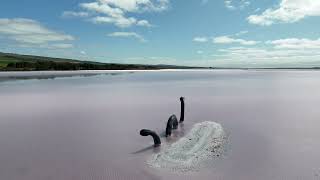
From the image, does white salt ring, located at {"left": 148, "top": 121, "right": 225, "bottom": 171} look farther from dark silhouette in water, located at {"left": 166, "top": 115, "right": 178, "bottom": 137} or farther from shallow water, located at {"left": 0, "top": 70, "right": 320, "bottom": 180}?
dark silhouette in water, located at {"left": 166, "top": 115, "right": 178, "bottom": 137}

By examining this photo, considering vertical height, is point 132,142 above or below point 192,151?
below

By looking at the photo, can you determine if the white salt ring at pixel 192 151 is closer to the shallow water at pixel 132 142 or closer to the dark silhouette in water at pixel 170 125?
the shallow water at pixel 132 142

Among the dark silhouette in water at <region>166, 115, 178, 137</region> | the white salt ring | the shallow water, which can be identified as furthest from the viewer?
the dark silhouette in water at <region>166, 115, 178, 137</region>

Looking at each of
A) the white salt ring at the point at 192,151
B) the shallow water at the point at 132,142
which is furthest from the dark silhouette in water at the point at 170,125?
the white salt ring at the point at 192,151

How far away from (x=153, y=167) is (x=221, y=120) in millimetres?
6849

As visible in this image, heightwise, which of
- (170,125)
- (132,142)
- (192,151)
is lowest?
(132,142)

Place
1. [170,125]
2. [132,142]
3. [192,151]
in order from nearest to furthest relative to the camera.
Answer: [192,151]
[132,142]
[170,125]

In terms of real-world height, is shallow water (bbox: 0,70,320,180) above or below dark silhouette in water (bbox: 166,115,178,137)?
below

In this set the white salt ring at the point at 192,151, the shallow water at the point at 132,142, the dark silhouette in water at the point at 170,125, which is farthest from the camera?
the dark silhouette in water at the point at 170,125

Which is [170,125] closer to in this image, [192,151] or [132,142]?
[132,142]

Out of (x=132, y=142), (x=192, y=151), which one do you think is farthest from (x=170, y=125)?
(x=192, y=151)

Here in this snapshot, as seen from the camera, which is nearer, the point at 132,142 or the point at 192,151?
the point at 192,151

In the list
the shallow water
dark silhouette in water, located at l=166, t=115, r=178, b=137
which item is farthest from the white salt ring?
dark silhouette in water, located at l=166, t=115, r=178, b=137

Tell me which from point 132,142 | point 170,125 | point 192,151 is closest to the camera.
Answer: point 192,151
